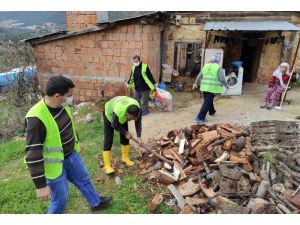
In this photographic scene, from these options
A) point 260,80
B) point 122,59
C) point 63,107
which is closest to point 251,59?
point 260,80

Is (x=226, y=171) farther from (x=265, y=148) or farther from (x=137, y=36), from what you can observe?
(x=137, y=36)

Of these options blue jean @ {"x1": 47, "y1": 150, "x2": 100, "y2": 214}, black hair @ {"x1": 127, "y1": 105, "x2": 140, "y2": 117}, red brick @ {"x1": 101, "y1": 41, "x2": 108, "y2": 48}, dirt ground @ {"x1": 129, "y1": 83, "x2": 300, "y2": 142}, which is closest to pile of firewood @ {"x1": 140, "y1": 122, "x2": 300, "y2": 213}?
blue jean @ {"x1": 47, "y1": 150, "x2": 100, "y2": 214}

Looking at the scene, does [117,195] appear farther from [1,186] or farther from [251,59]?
[251,59]

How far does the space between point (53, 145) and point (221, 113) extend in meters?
5.95

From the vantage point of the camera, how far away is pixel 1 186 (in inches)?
197

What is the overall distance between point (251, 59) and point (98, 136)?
8521 mm

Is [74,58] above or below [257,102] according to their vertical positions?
above

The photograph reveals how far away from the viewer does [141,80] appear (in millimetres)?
7602

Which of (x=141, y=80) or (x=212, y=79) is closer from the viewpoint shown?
(x=212, y=79)

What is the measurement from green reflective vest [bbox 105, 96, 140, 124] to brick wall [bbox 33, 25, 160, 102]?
4.99 metres

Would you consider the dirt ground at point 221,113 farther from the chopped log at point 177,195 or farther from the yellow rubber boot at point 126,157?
the chopped log at point 177,195

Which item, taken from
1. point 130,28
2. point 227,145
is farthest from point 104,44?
point 227,145

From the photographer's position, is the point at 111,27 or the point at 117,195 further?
the point at 111,27

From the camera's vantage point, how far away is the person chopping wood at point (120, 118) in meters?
4.34
